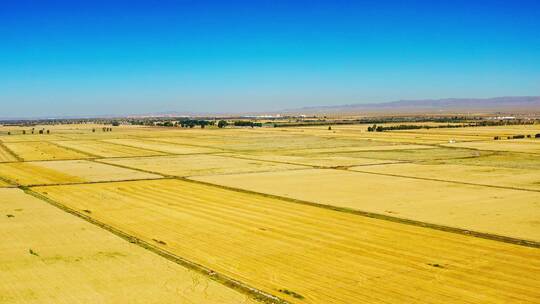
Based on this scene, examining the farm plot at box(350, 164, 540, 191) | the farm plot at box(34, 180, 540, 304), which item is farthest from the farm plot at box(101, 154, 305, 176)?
the farm plot at box(34, 180, 540, 304)

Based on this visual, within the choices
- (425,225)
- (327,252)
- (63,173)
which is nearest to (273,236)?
(327,252)

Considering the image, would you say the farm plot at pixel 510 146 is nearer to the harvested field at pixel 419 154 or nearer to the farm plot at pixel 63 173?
the harvested field at pixel 419 154

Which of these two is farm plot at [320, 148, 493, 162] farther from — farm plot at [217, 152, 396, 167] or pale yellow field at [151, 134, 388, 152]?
pale yellow field at [151, 134, 388, 152]

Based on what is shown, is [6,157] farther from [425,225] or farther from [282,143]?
[425,225]

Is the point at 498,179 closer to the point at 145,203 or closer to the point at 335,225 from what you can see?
the point at 335,225

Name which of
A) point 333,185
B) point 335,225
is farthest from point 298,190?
point 335,225

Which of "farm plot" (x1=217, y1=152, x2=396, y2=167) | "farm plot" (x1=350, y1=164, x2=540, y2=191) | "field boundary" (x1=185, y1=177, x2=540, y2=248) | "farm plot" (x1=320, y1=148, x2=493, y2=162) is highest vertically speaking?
"field boundary" (x1=185, y1=177, x2=540, y2=248)

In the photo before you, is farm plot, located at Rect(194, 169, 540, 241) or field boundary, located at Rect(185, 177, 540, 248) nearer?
field boundary, located at Rect(185, 177, 540, 248)
